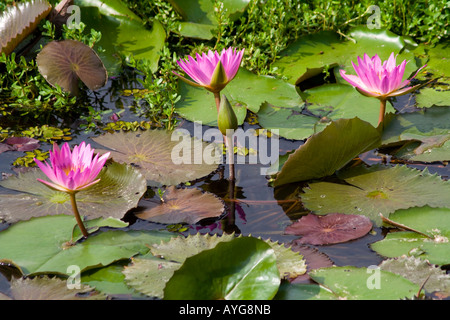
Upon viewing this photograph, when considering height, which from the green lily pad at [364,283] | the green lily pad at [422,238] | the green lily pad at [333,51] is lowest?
the green lily pad at [364,283]

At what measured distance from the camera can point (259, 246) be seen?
1707 mm

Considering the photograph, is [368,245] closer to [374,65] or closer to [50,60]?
[374,65]

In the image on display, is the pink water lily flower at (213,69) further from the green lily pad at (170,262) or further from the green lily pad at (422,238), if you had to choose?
the green lily pad at (422,238)

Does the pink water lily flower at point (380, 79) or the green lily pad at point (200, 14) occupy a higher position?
the green lily pad at point (200, 14)

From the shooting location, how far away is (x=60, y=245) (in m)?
1.96

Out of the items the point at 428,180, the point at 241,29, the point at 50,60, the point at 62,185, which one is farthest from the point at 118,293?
the point at 241,29

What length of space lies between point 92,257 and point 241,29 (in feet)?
7.40

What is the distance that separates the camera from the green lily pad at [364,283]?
169cm

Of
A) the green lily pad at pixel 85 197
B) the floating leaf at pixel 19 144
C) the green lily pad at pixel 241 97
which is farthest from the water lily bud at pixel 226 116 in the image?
the floating leaf at pixel 19 144

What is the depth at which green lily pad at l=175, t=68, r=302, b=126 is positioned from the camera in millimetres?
2959

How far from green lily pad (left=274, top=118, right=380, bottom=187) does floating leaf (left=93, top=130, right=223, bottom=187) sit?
40cm

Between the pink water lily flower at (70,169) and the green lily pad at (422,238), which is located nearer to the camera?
the pink water lily flower at (70,169)

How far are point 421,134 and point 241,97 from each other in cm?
102

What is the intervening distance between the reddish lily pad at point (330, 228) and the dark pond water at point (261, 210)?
3 centimetres
